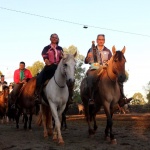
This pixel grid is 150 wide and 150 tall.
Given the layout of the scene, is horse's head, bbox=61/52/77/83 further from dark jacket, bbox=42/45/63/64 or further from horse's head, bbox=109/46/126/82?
dark jacket, bbox=42/45/63/64

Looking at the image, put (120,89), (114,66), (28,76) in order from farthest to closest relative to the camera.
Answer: (28,76) < (120,89) < (114,66)

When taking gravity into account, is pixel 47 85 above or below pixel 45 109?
above

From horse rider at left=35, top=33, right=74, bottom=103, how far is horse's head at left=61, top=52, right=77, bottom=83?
1548 millimetres

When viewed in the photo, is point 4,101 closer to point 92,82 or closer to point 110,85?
point 92,82

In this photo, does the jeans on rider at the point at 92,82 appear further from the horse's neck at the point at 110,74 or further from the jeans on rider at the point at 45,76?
the jeans on rider at the point at 45,76

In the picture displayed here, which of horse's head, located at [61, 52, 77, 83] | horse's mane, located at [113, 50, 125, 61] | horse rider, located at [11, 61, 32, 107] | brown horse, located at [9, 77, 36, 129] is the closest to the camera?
horse's head, located at [61, 52, 77, 83]

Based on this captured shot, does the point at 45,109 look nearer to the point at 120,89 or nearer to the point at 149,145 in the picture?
the point at 120,89

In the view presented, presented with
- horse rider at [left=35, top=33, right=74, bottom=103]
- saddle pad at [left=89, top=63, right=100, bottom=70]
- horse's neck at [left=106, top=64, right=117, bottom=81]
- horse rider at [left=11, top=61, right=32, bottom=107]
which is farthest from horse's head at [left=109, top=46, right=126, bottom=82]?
horse rider at [left=11, top=61, right=32, bottom=107]

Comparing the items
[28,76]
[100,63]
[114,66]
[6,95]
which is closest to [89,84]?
[100,63]

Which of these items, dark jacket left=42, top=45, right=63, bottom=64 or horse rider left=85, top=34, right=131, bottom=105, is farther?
horse rider left=85, top=34, right=131, bottom=105

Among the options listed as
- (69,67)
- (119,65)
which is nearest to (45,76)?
(69,67)

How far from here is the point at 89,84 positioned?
11062 mm

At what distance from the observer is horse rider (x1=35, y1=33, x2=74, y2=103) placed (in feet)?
36.5

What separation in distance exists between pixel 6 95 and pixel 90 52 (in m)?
12.5
